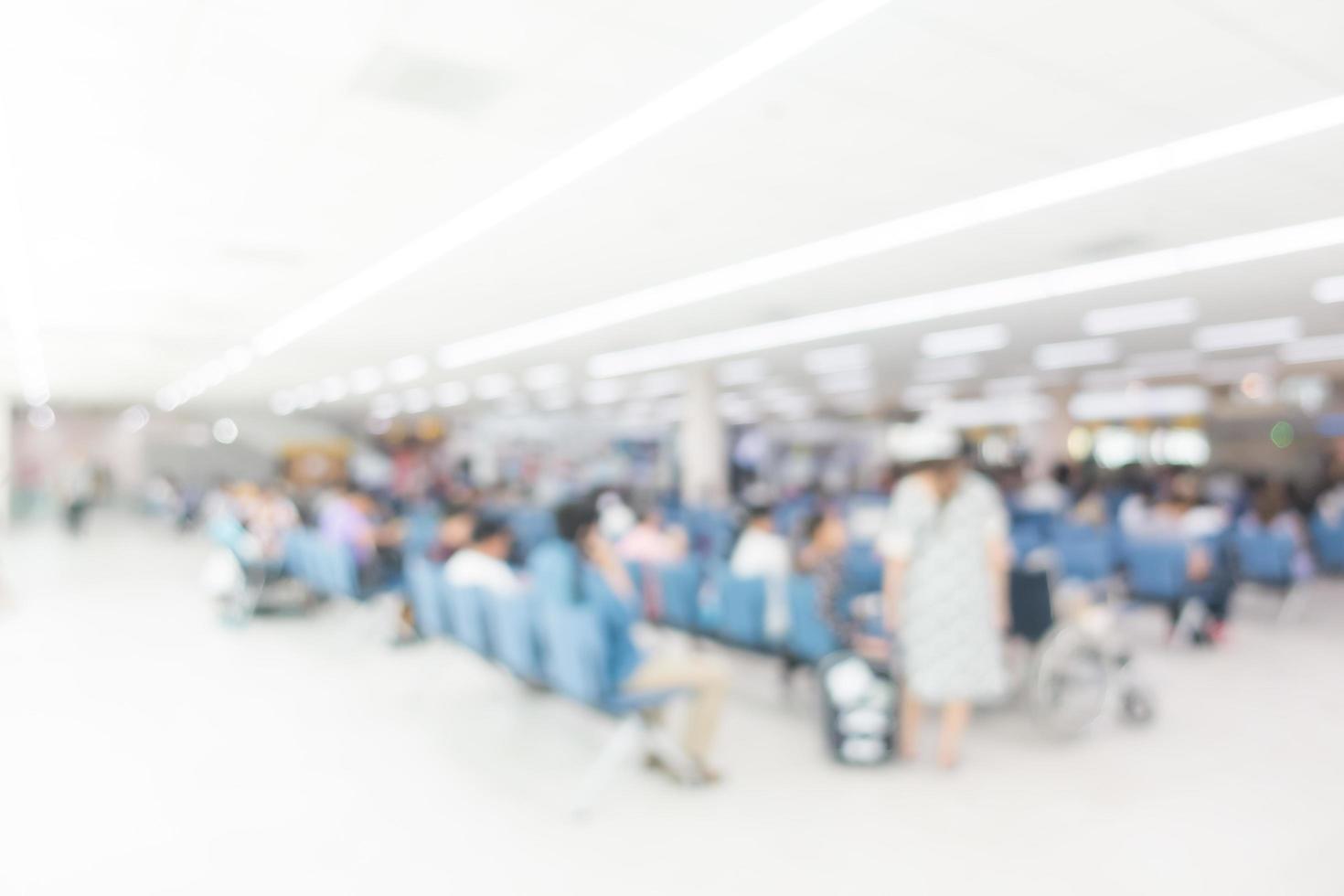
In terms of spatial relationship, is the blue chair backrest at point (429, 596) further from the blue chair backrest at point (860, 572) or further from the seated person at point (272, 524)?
the seated person at point (272, 524)

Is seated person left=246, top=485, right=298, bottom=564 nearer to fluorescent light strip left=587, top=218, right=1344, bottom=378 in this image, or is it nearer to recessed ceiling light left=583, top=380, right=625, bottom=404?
fluorescent light strip left=587, top=218, right=1344, bottom=378

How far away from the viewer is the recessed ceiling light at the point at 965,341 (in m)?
10.9

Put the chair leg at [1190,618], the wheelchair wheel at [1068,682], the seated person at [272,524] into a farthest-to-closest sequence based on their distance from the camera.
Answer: the seated person at [272,524] → the chair leg at [1190,618] → the wheelchair wheel at [1068,682]

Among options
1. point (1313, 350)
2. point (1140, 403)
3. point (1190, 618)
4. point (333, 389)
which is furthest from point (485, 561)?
point (1140, 403)

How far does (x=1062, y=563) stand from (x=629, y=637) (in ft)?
14.3

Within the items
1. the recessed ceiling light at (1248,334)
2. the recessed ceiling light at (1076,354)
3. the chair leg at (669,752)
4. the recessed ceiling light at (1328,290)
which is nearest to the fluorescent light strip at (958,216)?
the chair leg at (669,752)

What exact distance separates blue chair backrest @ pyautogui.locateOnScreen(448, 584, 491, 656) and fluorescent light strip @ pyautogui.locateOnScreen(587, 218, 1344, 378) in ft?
19.3

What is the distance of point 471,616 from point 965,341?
9.19m

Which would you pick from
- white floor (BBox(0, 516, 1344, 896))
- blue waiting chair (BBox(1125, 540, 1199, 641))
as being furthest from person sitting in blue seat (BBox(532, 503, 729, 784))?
blue waiting chair (BBox(1125, 540, 1199, 641))

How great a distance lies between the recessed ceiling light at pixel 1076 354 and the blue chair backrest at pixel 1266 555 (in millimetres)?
4961

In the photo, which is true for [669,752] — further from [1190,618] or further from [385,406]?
[385,406]

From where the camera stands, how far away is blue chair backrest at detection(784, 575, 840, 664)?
14.5ft

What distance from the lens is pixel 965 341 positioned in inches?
467

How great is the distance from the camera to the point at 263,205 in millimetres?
5648
